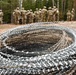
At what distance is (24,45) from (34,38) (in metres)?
0.30

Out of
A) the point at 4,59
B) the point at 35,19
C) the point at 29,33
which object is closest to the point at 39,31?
the point at 29,33

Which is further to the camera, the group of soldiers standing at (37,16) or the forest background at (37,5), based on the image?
the forest background at (37,5)

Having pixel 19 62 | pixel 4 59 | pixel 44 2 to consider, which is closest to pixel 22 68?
pixel 19 62

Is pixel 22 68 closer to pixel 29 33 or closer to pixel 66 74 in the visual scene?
pixel 66 74

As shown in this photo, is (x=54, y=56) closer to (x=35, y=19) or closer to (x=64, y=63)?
(x=64, y=63)

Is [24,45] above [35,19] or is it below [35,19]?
above

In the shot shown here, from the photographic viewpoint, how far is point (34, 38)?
6.82m

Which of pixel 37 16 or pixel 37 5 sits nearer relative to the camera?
pixel 37 16

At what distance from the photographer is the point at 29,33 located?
6.65 meters

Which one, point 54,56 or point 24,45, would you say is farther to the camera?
point 24,45

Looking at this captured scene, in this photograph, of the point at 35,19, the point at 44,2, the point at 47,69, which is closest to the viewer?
the point at 47,69

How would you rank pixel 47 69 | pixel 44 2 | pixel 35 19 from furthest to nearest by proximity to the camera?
pixel 44 2 → pixel 35 19 → pixel 47 69

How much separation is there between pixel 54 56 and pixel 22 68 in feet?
1.72

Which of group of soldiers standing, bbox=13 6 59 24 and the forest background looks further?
the forest background
